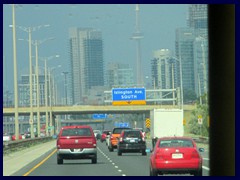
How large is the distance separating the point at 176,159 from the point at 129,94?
3165 inches

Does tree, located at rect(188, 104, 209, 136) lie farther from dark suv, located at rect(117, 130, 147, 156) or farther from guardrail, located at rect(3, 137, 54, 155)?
dark suv, located at rect(117, 130, 147, 156)

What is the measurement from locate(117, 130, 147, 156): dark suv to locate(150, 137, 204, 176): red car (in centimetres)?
2628

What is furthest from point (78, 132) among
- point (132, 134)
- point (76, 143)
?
point (132, 134)

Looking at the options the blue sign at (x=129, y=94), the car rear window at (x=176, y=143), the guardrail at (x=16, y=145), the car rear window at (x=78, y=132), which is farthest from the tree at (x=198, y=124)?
the car rear window at (x=176, y=143)

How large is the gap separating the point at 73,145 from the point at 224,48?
83.1 ft

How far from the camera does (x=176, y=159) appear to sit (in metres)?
31.3

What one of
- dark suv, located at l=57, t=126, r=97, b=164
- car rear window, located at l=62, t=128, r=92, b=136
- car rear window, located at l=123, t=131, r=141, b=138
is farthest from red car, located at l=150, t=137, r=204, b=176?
→ car rear window, located at l=123, t=131, r=141, b=138

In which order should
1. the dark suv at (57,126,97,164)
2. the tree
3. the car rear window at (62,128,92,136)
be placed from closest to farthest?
the dark suv at (57,126,97,164) → the car rear window at (62,128,92,136) → the tree

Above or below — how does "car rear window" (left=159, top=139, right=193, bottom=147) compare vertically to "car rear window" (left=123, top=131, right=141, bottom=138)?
above

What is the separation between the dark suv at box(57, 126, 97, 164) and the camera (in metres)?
45.1

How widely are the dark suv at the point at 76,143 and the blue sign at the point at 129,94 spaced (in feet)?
213

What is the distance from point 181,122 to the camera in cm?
6300
